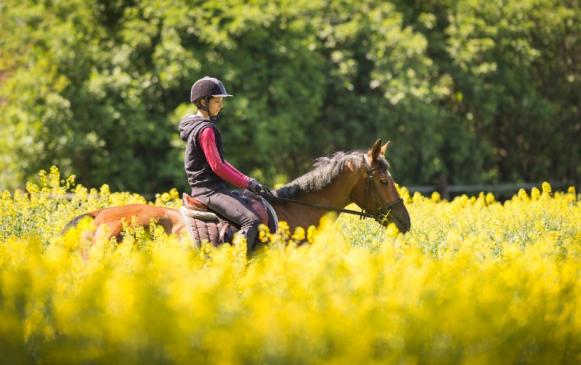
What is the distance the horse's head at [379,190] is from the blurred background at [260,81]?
9727mm

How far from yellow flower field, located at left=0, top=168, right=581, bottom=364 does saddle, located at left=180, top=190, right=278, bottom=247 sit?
1.36 meters

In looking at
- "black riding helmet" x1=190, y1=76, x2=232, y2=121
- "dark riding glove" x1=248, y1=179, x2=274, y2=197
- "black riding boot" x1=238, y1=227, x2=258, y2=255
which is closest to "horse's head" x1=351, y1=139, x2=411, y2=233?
"dark riding glove" x1=248, y1=179, x2=274, y2=197

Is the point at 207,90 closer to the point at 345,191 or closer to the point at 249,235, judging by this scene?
the point at 249,235

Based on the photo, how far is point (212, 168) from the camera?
7.32 metres

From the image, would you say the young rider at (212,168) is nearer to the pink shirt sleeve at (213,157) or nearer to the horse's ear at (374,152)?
the pink shirt sleeve at (213,157)

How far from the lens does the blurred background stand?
17891 millimetres

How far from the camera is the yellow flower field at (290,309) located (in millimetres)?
4117

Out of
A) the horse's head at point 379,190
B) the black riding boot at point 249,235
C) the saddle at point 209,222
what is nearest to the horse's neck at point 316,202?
the horse's head at point 379,190

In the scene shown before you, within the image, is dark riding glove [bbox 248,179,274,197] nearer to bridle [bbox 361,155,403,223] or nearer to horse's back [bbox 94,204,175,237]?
horse's back [bbox 94,204,175,237]

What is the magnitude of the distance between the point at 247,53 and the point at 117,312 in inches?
588

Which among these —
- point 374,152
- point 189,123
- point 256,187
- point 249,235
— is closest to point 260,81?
point 374,152

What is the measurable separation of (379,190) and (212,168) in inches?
71.4

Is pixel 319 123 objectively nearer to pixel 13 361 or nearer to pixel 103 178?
pixel 103 178

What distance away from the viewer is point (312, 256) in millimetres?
5387
